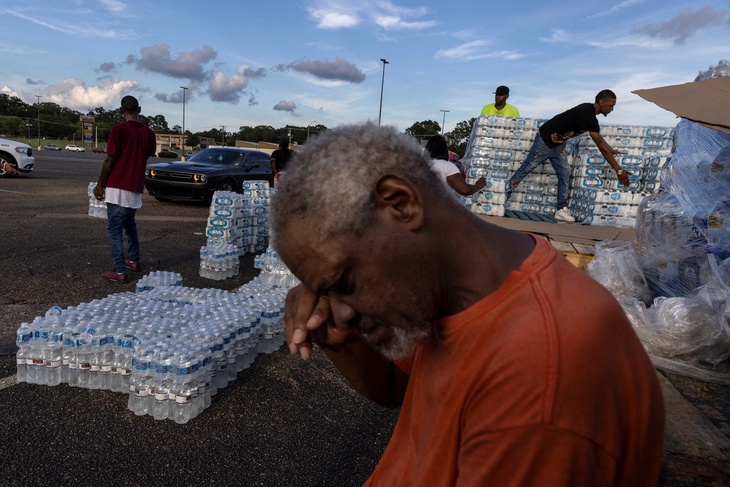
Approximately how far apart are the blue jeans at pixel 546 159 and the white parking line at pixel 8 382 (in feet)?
25.5

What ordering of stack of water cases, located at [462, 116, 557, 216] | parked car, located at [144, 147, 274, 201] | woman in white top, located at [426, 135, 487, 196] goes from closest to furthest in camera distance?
woman in white top, located at [426, 135, 487, 196] < stack of water cases, located at [462, 116, 557, 216] < parked car, located at [144, 147, 274, 201]

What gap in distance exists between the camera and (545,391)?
0.86m

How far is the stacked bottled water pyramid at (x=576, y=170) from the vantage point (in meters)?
8.69

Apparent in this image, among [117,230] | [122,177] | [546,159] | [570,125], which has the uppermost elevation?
[570,125]

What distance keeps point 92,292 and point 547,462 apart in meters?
6.22

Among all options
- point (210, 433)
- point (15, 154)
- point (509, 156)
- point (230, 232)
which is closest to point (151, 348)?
point (210, 433)

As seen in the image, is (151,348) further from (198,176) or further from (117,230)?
(198,176)

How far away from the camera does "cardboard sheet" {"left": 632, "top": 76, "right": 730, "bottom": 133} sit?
302cm

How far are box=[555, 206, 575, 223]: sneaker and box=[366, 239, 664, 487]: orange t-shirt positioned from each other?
27.5ft

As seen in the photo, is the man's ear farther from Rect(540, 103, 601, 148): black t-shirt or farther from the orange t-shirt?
Rect(540, 103, 601, 148): black t-shirt

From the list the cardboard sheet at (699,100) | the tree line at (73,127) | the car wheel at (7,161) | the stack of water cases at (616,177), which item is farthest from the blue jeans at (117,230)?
the tree line at (73,127)

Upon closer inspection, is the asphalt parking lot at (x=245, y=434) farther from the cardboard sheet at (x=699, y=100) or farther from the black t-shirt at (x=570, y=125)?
the black t-shirt at (x=570, y=125)

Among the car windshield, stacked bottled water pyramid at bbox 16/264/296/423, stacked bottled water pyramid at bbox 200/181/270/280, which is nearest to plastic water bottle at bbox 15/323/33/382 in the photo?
stacked bottled water pyramid at bbox 16/264/296/423

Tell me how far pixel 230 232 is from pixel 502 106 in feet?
18.6
